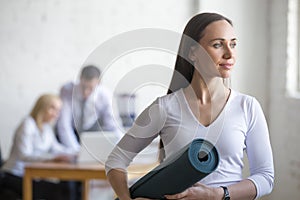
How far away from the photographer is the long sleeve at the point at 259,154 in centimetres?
115

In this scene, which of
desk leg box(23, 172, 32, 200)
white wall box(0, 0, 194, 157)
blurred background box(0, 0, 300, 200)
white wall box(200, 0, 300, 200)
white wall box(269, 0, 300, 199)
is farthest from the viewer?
white wall box(0, 0, 194, 157)

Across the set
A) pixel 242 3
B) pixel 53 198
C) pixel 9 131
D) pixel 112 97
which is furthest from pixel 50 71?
pixel 112 97

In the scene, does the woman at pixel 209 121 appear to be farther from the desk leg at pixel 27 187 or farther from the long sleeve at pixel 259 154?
the desk leg at pixel 27 187

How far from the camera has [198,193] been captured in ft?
3.63

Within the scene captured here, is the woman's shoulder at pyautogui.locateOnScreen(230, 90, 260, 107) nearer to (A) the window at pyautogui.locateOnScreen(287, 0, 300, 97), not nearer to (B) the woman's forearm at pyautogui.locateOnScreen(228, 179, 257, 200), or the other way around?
(B) the woman's forearm at pyautogui.locateOnScreen(228, 179, 257, 200)

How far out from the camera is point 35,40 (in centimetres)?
514

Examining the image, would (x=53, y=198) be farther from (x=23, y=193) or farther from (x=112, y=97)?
(x=112, y=97)

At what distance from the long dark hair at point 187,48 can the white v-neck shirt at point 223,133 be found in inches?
1.2

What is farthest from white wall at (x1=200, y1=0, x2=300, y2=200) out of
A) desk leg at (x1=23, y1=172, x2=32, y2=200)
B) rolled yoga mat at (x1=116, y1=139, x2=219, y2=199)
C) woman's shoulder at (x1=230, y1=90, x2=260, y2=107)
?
rolled yoga mat at (x1=116, y1=139, x2=219, y2=199)

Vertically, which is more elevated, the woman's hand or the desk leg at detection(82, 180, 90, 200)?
the woman's hand

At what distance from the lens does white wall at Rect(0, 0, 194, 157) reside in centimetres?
510

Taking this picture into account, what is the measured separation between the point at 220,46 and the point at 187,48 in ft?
0.26

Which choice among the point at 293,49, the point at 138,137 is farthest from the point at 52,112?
the point at 138,137

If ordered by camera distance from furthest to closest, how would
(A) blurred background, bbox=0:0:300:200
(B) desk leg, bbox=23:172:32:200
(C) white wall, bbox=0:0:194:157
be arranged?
(C) white wall, bbox=0:0:194:157 → (A) blurred background, bbox=0:0:300:200 → (B) desk leg, bbox=23:172:32:200
